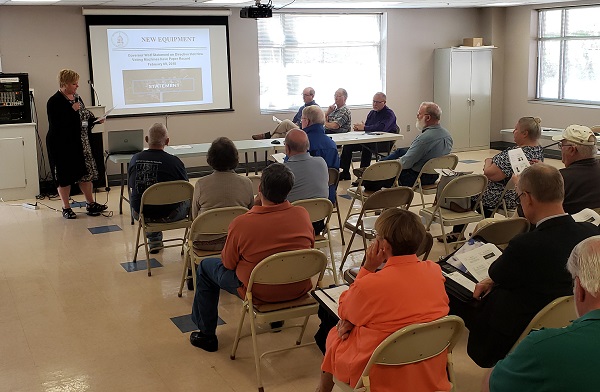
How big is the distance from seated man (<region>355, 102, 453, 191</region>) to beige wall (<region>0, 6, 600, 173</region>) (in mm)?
4366

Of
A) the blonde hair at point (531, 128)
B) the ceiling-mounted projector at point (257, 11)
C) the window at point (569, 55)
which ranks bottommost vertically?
the blonde hair at point (531, 128)

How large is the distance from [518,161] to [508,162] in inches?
16.0

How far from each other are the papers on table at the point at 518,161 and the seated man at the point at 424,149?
1.56 m

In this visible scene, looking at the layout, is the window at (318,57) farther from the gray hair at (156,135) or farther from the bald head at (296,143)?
the bald head at (296,143)

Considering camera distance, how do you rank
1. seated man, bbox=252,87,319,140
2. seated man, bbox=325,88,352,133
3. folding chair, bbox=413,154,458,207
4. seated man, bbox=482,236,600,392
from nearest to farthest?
seated man, bbox=482,236,600,392, folding chair, bbox=413,154,458,207, seated man, bbox=252,87,319,140, seated man, bbox=325,88,352,133

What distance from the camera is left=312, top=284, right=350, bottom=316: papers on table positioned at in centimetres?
304

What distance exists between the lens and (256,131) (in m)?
10.7

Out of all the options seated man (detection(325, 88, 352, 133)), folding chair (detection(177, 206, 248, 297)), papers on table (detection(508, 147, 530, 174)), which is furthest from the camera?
seated man (detection(325, 88, 352, 133))

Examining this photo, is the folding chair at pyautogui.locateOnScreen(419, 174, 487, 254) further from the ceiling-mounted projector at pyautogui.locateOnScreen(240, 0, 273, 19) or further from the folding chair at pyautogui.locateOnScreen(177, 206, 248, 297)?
the ceiling-mounted projector at pyautogui.locateOnScreen(240, 0, 273, 19)

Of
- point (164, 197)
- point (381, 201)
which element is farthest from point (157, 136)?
point (381, 201)

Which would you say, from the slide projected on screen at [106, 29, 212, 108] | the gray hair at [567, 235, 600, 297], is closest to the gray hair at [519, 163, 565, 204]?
the gray hair at [567, 235, 600, 297]

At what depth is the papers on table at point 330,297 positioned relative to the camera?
3.04m

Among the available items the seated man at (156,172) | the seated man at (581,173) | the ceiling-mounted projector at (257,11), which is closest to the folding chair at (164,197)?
the seated man at (156,172)

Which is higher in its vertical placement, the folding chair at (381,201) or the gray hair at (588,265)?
the gray hair at (588,265)
